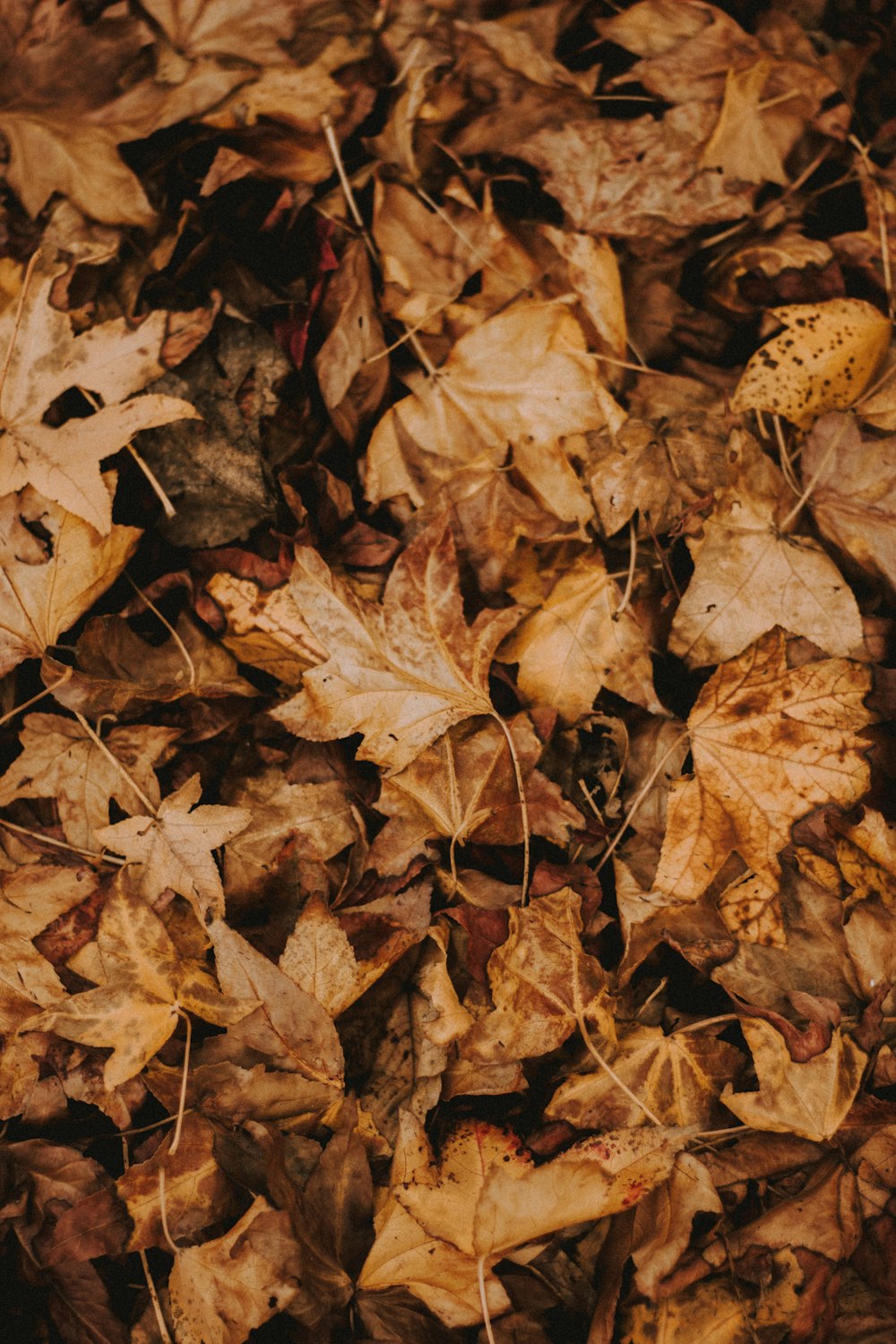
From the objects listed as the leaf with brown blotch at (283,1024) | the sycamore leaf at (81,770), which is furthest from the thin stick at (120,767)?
the leaf with brown blotch at (283,1024)

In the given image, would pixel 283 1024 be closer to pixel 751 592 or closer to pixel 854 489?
pixel 751 592

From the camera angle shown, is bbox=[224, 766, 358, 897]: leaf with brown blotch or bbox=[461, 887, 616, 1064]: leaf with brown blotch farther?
bbox=[224, 766, 358, 897]: leaf with brown blotch

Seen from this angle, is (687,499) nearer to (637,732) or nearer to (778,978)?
(637,732)

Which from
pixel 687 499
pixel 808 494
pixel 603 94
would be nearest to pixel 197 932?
pixel 687 499

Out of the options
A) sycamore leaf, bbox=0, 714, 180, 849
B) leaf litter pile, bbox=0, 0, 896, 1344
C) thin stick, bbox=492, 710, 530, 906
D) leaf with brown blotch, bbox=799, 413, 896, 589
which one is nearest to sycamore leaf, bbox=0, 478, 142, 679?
leaf litter pile, bbox=0, 0, 896, 1344

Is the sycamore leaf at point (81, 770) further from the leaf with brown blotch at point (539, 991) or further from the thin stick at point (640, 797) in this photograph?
the thin stick at point (640, 797)

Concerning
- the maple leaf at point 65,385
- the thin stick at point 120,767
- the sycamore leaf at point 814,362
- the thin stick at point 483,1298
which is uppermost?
the maple leaf at point 65,385

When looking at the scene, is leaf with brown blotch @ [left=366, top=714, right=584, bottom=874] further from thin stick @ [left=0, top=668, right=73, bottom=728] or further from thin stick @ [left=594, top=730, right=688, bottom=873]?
thin stick @ [left=0, top=668, right=73, bottom=728]
